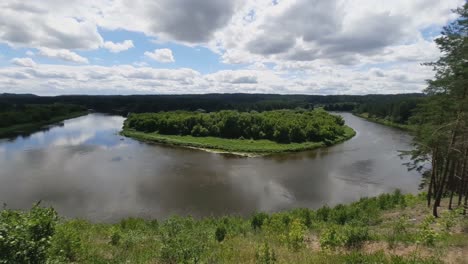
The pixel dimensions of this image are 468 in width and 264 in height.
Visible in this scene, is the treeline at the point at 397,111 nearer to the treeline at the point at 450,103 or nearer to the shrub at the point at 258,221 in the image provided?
the treeline at the point at 450,103

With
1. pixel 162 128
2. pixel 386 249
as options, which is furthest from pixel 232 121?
pixel 386 249

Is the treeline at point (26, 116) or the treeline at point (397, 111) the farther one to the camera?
the treeline at point (397, 111)

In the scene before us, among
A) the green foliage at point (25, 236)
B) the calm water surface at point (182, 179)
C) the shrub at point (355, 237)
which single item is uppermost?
the green foliage at point (25, 236)

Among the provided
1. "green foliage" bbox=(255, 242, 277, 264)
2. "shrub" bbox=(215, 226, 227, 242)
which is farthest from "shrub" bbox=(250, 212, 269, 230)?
"green foliage" bbox=(255, 242, 277, 264)

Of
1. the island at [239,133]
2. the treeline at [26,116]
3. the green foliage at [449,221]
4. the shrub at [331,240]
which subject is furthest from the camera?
the treeline at [26,116]

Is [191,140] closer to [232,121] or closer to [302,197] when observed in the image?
[232,121]

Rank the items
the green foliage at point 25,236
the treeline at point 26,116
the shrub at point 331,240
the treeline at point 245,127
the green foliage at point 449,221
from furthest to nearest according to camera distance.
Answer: the treeline at point 26,116, the treeline at point 245,127, the green foliage at point 449,221, the shrub at point 331,240, the green foliage at point 25,236

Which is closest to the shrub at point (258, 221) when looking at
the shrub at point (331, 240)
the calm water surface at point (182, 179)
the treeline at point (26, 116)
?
the calm water surface at point (182, 179)

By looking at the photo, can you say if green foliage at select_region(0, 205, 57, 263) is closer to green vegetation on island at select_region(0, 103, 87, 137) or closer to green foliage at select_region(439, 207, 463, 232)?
green foliage at select_region(439, 207, 463, 232)

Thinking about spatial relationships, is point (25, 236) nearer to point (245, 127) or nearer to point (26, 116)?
point (245, 127)
